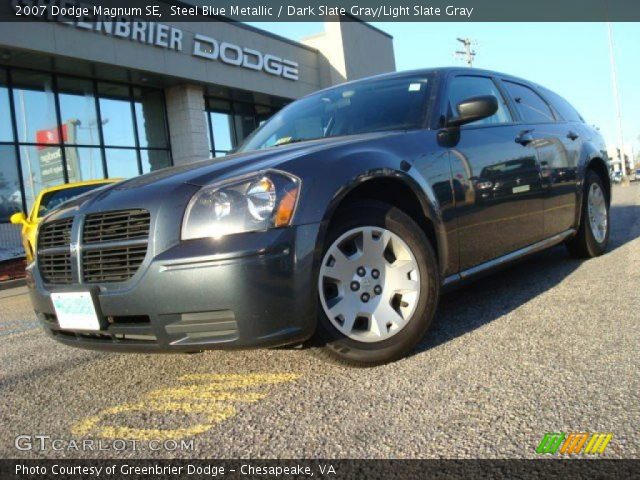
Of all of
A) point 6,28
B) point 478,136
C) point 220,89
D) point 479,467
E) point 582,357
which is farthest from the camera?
point 220,89

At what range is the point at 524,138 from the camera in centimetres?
390

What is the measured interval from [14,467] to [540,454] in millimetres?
1725

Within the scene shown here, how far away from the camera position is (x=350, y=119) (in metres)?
3.51

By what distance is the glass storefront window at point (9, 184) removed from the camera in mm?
13648

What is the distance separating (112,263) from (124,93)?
615 inches

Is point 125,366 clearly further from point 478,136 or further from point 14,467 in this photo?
point 478,136

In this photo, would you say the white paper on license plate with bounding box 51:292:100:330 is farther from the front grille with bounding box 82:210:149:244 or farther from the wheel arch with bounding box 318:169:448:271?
the wheel arch with bounding box 318:169:448:271

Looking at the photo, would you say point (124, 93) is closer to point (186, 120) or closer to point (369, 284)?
point (186, 120)

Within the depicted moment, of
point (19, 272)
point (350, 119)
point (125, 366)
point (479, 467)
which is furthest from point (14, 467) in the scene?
point (19, 272)

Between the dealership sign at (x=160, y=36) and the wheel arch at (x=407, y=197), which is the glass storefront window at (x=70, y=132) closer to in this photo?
the dealership sign at (x=160, y=36)

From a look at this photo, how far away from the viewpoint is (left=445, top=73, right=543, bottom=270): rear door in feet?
10.4

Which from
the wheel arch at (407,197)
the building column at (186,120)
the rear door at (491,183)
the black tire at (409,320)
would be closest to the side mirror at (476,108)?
the rear door at (491,183)

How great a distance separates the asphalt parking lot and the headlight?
2.37 feet

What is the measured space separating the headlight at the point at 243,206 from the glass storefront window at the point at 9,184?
13295 mm
